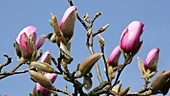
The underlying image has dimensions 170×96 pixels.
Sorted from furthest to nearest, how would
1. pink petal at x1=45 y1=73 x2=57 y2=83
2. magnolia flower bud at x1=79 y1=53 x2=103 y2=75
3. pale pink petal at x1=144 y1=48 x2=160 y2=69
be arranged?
pale pink petal at x1=144 y1=48 x2=160 y2=69, pink petal at x1=45 y1=73 x2=57 y2=83, magnolia flower bud at x1=79 y1=53 x2=103 y2=75

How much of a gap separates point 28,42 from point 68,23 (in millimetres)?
259

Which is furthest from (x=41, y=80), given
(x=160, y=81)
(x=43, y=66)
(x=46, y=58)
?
(x=160, y=81)

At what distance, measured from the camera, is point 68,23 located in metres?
1.95

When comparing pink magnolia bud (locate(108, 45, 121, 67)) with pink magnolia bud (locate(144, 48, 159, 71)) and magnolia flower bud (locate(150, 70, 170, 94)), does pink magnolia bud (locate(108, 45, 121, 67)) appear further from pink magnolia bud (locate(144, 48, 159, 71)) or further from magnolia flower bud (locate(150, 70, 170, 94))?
magnolia flower bud (locate(150, 70, 170, 94))

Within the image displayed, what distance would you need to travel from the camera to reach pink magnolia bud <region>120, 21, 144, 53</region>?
82.5 inches

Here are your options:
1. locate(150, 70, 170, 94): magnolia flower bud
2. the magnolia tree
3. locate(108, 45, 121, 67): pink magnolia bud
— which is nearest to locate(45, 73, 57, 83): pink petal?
the magnolia tree

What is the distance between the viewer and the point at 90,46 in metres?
2.76

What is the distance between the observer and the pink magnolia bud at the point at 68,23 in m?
1.95

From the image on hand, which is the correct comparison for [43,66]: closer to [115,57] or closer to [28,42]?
[28,42]

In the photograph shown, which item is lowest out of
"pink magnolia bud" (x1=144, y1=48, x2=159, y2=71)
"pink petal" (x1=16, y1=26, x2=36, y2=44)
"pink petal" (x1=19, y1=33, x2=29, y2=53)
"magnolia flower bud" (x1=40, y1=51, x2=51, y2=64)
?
"pink magnolia bud" (x1=144, y1=48, x2=159, y2=71)

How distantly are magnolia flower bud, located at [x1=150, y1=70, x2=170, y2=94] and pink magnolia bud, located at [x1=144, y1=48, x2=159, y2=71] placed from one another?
0.48ft

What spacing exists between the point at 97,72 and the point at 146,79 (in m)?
0.41

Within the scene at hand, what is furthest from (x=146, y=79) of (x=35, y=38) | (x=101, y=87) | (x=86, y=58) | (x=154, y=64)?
(x=35, y=38)

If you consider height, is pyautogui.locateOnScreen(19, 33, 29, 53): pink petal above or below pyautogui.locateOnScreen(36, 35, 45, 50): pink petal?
above
